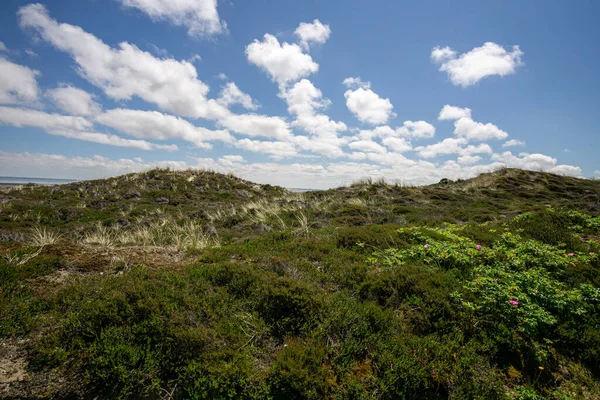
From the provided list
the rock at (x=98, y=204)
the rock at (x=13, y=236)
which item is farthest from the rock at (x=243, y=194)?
the rock at (x=13, y=236)

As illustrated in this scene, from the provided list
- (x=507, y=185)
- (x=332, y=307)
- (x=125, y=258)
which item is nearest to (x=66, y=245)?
(x=125, y=258)

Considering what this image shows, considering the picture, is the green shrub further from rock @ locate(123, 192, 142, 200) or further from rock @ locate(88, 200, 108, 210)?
rock @ locate(123, 192, 142, 200)

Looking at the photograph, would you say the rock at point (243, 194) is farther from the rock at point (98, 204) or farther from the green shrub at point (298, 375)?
the green shrub at point (298, 375)

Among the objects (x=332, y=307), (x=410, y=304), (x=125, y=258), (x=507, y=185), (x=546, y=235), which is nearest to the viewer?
(x=332, y=307)

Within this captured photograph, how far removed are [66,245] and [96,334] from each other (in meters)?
4.11

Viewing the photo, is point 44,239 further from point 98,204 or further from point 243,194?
point 243,194

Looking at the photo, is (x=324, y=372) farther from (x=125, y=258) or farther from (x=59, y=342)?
(x=125, y=258)

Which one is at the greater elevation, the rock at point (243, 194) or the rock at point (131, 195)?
the rock at point (243, 194)

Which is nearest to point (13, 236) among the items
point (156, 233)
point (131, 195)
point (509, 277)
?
point (156, 233)

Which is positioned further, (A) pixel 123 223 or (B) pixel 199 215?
(B) pixel 199 215

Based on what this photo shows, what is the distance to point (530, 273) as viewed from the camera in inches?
218

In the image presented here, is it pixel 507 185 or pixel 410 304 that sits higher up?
pixel 507 185

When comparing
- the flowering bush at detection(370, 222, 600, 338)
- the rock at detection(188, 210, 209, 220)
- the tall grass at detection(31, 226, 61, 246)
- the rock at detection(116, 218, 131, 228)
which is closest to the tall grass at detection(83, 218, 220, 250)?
the rock at detection(116, 218, 131, 228)

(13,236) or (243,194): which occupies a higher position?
(243,194)
